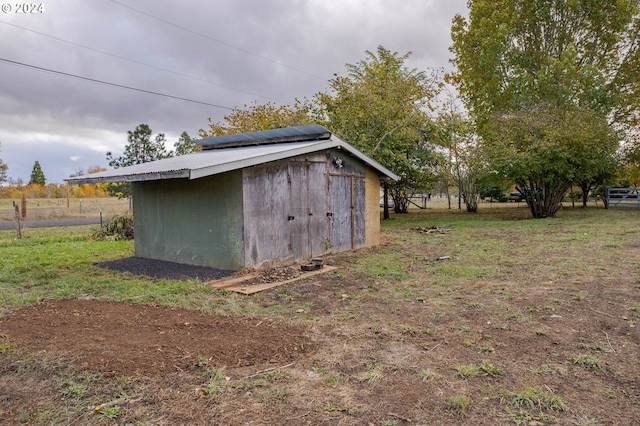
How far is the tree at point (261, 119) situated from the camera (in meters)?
17.4

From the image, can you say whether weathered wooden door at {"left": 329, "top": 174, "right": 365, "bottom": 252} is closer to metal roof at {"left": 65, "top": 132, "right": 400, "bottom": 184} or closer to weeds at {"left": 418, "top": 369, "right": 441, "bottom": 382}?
metal roof at {"left": 65, "top": 132, "right": 400, "bottom": 184}

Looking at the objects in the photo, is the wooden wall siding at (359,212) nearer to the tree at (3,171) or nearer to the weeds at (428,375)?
the weeds at (428,375)

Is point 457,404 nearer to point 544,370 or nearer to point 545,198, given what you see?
point 544,370

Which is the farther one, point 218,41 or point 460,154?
point 460,154

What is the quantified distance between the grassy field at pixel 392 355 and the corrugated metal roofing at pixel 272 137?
340 centimetres

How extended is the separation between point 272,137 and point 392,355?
25.8 ft

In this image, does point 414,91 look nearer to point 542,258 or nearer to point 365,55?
point 365,55

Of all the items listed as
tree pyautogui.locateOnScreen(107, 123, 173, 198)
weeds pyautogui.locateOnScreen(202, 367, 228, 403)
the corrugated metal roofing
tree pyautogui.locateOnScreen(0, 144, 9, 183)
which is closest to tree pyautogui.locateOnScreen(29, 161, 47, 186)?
tree pyautogui.locateOnScreen(0, 144, 9, 183)

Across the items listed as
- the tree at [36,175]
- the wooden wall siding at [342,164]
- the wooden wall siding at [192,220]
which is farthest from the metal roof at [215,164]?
the tree at [36,175]

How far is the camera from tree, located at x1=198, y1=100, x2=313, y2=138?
1744 cm

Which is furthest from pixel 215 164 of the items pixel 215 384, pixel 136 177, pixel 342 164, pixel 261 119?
pixel 261 119

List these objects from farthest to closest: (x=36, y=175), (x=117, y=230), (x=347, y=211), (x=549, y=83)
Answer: (x=36, y=175) < (x=549, y=83) < (x=117, y=230) < (x=347, y=211)

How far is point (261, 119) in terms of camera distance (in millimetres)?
18781

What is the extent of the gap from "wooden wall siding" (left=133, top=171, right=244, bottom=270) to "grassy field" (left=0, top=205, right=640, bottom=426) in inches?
48.5
